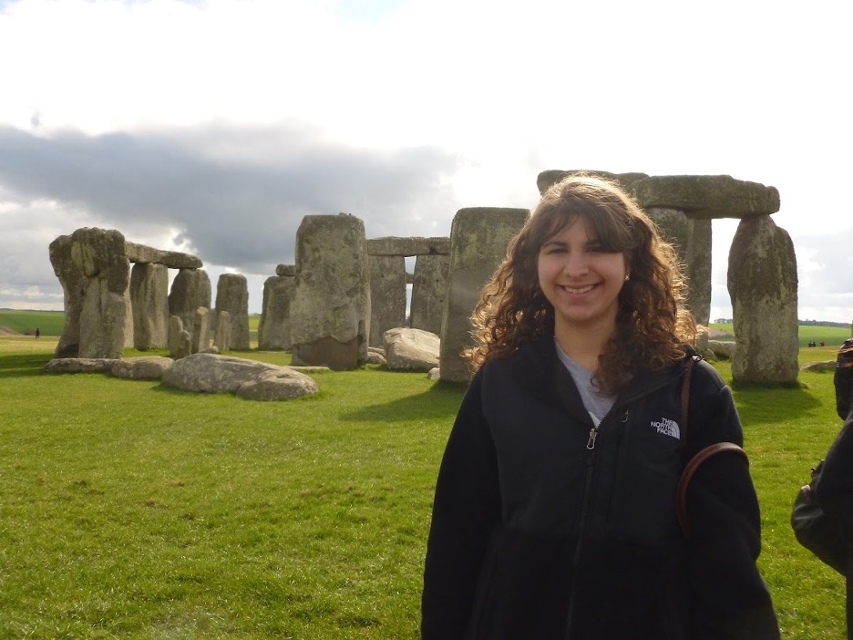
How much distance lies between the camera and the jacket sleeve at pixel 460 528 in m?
2.13

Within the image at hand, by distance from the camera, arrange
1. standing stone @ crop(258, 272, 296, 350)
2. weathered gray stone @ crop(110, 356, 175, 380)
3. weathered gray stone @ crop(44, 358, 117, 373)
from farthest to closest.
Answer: standing stone @ crop(258, 272, 296, 350) < weathered gray stone @ crop(44, 358, 117, 373) < weathered gray stone @ crop(110, 356, 175, 380)

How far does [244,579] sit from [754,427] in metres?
5.69

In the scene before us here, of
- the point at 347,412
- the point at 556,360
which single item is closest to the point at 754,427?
the point at 347,412

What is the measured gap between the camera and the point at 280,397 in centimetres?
991

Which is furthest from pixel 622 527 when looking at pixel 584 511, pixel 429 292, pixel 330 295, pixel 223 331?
pixel 223 331

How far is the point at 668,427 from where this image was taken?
6.40 feet

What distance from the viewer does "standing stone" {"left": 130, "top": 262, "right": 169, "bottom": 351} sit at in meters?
21.7

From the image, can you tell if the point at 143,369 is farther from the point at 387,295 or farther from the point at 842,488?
the point at 387,295

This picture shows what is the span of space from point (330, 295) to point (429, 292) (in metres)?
9.24

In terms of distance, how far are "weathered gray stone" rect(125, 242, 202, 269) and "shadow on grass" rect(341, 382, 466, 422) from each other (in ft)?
42.4

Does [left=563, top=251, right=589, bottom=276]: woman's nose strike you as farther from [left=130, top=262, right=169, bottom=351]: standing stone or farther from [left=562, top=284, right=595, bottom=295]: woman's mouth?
[left=130, top=262, right=169, bottom=351]: standing stone

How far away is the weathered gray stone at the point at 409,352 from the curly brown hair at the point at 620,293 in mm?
11663

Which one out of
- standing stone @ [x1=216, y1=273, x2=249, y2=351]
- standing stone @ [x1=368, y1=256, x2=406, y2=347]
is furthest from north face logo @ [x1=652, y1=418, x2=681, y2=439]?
standing stone @ [x1=216, y1=273, x2=249, y2=351]

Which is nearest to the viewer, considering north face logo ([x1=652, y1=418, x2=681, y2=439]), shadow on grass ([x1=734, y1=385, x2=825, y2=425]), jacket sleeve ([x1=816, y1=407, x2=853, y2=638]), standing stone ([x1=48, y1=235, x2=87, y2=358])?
jacket sleeve ([x1=816, y1=407, x2=853, y2=638])
